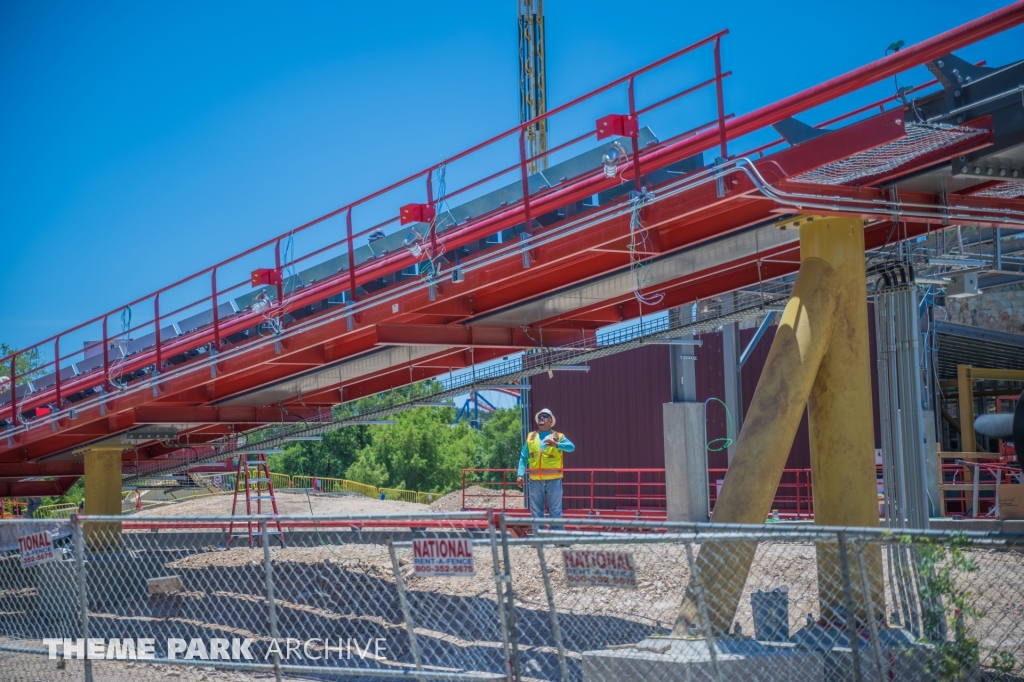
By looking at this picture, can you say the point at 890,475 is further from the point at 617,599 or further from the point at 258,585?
the point at 258,585

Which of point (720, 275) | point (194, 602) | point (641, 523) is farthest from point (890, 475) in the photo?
point (194, 602)

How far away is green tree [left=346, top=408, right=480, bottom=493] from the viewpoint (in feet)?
223

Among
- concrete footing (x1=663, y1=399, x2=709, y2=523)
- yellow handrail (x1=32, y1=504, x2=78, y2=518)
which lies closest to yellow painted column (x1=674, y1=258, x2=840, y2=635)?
concrete footing (x1=663, y1=399, x2=709, y2=523)

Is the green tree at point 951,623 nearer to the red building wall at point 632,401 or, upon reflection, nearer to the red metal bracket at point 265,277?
the red metal bracket at point 265,277

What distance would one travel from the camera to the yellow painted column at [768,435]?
8.08m

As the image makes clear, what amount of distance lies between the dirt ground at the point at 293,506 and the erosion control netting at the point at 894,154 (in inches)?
962

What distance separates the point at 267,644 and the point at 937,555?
762 cm

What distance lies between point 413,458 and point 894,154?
6225 cm

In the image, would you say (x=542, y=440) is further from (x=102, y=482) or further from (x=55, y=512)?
(x=55, y=512)

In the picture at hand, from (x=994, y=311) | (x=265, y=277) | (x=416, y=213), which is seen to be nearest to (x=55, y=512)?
(x=265, y=277)

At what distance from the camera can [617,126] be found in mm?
9211

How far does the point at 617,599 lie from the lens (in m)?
11.6


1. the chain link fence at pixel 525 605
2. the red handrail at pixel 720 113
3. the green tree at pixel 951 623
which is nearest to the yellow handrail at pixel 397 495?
the chain link fence at pixel 525 605

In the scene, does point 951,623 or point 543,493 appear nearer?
point 951,623
